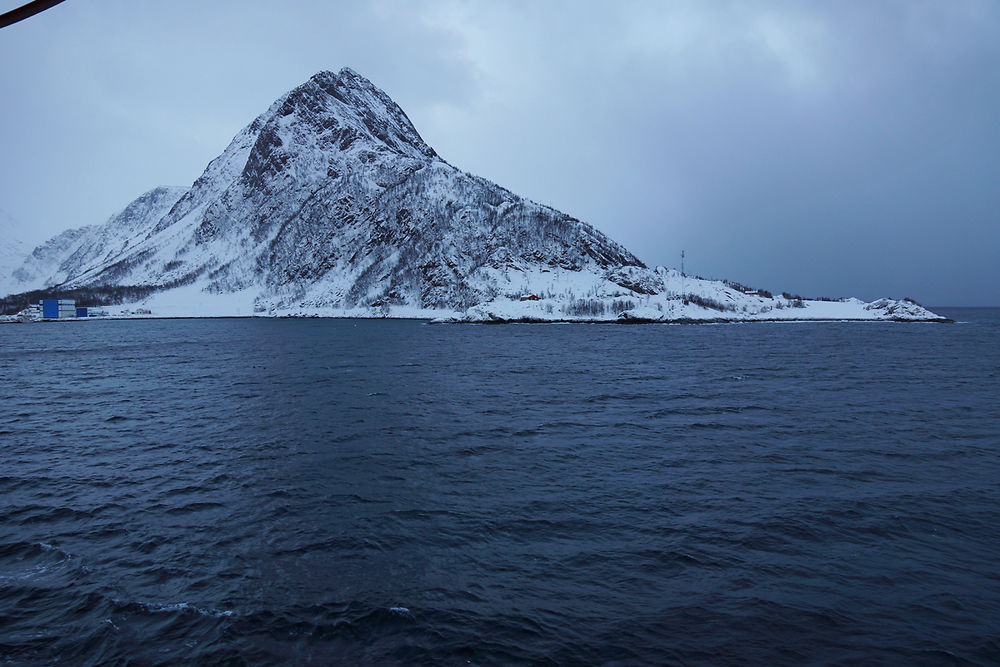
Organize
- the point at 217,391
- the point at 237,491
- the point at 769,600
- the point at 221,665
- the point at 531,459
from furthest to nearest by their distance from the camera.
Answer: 1. the point at 217,391
2. the point at 531,459
3. the point at 237,491
4. the point at 769,600
5. the point at 221,665

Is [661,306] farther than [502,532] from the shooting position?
Yes

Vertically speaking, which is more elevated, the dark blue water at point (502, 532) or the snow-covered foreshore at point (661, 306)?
the snow-covered foreshore at point (661, 306)

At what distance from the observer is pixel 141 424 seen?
28.5m

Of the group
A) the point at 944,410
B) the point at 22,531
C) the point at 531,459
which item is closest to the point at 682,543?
the point at 531,459

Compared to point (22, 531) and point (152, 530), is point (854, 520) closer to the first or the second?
point (152, 530)

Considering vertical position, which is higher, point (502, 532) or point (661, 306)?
point (661, 306)

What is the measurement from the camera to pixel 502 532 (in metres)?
Answer: 14.7

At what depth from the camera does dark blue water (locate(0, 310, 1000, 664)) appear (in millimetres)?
10180

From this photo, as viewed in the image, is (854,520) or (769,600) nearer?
(769,600)

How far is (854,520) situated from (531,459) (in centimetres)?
1097

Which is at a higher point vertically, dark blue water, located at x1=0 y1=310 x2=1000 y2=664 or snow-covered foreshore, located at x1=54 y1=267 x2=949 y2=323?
snow-covered foreshore, located at x1=54 y1=267 x2=949 y2=323

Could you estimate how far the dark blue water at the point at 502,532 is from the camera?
10180 mm

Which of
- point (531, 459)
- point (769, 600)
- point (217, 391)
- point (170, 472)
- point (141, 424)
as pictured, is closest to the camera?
point (769, 600)

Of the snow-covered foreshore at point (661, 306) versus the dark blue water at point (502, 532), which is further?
the snow-covered foreshore at point (661, 306)
